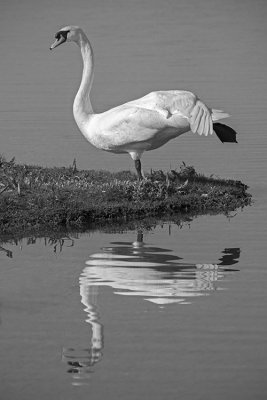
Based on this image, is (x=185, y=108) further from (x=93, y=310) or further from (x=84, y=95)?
(x=93, y=310)

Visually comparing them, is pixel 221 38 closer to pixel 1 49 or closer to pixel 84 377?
pixel 1 49

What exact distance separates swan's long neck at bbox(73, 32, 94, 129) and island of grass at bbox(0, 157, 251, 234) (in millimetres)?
716

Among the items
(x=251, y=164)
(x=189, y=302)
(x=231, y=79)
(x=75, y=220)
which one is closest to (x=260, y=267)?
(x=189, y=302)

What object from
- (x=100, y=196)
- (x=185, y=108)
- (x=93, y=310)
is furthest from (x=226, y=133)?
(x=93, y=310)

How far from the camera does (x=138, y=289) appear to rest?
42.1 feet

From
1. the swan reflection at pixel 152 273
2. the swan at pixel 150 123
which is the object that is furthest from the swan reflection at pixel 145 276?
the swan at pixel 150 123

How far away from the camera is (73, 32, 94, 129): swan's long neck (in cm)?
1747

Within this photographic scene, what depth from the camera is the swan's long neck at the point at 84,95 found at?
688 inches

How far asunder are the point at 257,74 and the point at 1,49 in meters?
9.14

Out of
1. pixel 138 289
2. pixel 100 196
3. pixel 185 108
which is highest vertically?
pixel 185 108

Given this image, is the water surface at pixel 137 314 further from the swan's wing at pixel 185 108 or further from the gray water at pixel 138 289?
the swan's wing at pixel 185 108

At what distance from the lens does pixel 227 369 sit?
34.4 feet

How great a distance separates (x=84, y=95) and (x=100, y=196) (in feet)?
6.70

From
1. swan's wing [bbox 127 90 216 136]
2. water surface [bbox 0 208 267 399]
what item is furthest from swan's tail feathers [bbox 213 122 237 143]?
water surface [bbox 0 208 267 399]
